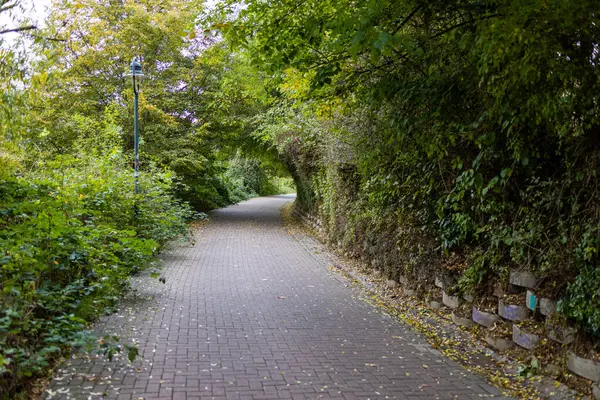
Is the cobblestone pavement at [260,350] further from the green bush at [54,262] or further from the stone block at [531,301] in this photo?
the stone block at [531,301]

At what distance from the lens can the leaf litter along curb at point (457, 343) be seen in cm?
A: 477

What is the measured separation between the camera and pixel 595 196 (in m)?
4.59

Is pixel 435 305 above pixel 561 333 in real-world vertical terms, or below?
below

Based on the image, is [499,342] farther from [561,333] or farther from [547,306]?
[561,333]

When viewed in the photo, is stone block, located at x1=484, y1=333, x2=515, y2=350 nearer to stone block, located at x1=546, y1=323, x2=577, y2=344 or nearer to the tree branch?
stone block, located at x1=546, y1=323, x2=577, y2=344

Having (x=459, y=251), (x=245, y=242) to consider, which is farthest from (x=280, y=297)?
(x=245, y=242)

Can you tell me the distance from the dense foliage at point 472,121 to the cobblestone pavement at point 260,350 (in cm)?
136

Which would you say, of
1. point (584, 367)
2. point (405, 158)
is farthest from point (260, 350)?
point (405, 158)

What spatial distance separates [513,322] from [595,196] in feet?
6.00

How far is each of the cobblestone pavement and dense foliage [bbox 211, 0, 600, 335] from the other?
1357 millimetres

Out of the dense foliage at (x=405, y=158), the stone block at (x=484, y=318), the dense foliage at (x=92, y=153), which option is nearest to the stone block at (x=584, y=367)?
the dense foliage at (x=405, y=158)

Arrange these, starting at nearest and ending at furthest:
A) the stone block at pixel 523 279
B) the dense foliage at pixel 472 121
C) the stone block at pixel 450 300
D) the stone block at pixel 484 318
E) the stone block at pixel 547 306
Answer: the dense foliage at pixel 472 121
the stone block at pixel 547 306
the stone block at pixel 523 279
the stone block at pixel 484 318
the stone block at pixel 450 300

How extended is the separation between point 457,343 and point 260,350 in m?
2.53

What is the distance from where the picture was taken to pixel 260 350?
19.3 feet
